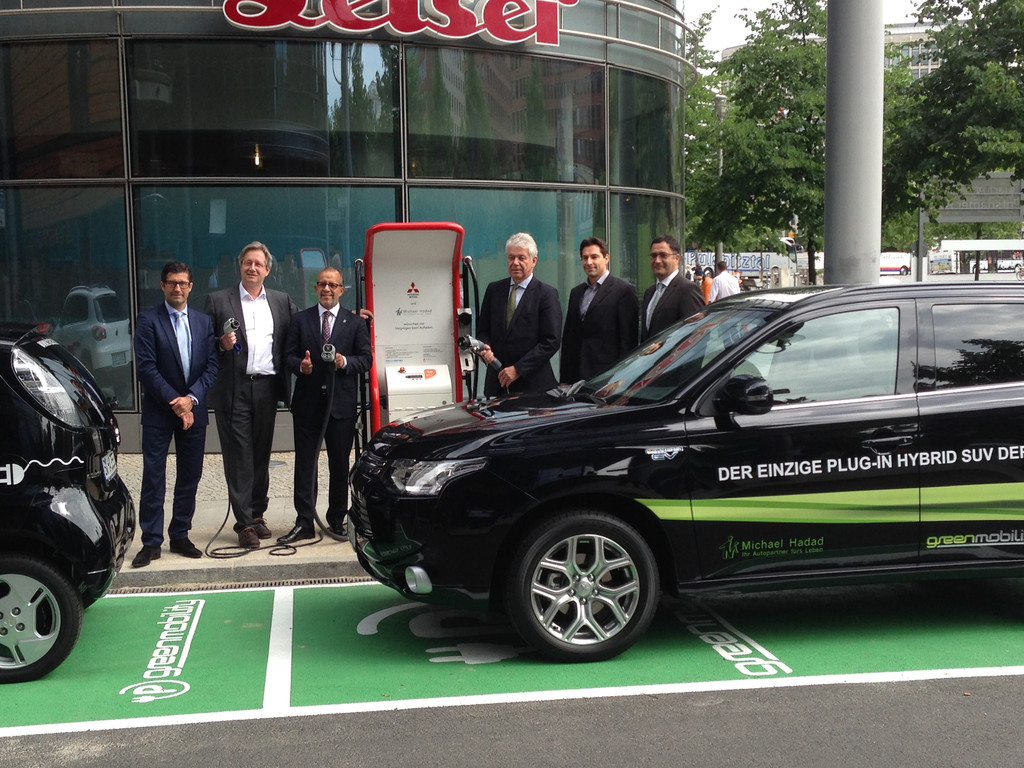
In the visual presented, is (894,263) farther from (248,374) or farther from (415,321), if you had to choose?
(248,374)

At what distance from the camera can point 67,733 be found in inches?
178

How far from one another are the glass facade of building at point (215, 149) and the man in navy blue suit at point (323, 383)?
13.0 ft

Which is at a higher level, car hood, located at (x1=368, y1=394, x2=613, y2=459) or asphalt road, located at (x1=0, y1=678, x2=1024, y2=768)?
car hood, located at (x1=368, y1=394, x2=613, y2=459)

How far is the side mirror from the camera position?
5.14m

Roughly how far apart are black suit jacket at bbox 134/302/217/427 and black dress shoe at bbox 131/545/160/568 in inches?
30.7

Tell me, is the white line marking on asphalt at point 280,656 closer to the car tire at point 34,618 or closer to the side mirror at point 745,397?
the car tire at point 34,618

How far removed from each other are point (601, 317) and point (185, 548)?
10.1 feet

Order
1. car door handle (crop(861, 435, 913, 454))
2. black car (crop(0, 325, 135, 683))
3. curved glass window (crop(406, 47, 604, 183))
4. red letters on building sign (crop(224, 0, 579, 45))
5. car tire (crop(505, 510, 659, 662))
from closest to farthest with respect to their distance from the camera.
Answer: black car (crop(0, 325, 135, 683)), car tire (crop(505, 510, 659, 662)), car door handle (crop(861, 435, 913, 454)), red letters on building sign (crop(224, 0, 579, 45)), curved glass window (crop(406, 47, 604, 183))

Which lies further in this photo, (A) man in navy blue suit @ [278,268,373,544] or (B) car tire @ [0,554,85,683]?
(A) man in navy blue suit @ [278,268,373,544]

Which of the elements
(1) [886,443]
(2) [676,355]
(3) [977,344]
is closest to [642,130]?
(2) [676,355]

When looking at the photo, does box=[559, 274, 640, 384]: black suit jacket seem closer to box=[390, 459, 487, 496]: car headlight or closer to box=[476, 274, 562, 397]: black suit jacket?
box=[476, 274, 562, 397]: black suit jacket

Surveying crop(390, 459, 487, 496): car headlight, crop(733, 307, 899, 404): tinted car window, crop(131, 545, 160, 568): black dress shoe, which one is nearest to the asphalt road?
crop(390, 459, 487, 496): car headlight

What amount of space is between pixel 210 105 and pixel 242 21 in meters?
0.86

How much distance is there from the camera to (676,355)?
580 centimetres
